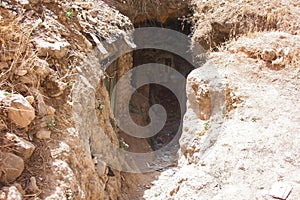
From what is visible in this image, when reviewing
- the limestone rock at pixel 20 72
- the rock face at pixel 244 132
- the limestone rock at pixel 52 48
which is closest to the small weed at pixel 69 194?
the limestone rock at pixel 20 72

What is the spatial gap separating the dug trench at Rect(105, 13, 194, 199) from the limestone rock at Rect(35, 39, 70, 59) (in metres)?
0.89

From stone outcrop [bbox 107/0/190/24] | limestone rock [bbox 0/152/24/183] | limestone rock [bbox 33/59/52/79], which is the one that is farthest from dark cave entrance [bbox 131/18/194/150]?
limestone rock [bbox 0/152/24/183]

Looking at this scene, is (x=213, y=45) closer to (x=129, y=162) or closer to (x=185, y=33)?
(x=185, y=33)

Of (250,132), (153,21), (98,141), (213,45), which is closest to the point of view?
(250,132)

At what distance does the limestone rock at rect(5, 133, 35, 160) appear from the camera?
209 cm

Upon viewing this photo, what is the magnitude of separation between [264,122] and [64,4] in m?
2.56

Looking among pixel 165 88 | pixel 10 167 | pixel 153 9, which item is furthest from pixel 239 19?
pixel 10 167

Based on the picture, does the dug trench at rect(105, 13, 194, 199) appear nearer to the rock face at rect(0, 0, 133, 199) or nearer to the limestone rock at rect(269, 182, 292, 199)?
the rock face at rect(0, 0, 133, 199)

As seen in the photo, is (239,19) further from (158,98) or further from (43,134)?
(43,134)

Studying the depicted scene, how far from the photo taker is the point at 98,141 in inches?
128

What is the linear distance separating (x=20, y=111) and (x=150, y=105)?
4.35 metres

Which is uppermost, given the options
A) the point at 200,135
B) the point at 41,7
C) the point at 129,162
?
the point at 41,7

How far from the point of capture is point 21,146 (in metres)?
2.11

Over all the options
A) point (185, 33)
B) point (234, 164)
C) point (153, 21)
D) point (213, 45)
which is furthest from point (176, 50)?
point (234, 164)
